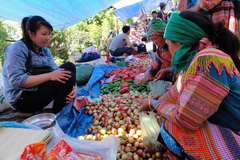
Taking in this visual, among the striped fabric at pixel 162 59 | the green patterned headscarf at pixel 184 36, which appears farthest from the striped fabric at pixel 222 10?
the green patterned headscarf at pixel 184 36

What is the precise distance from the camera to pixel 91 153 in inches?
46.7

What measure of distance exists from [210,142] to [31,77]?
190 cm

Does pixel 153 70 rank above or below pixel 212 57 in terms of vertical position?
below

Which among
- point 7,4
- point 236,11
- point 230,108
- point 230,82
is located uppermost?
point 7,4

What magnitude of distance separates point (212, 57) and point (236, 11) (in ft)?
5.50

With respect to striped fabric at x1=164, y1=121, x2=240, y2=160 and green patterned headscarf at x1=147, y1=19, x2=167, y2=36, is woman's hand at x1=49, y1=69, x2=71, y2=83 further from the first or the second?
striped fabric at x1=164, y1=121, x2=240, y2=160

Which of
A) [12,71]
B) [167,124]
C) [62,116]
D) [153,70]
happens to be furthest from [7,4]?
[167,124]

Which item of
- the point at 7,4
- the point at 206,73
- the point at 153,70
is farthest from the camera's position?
the point at 153,70

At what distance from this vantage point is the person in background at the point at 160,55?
221cm

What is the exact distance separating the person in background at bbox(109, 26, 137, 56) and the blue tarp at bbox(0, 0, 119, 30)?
1.98 m

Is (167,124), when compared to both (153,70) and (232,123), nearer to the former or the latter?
(232,123)

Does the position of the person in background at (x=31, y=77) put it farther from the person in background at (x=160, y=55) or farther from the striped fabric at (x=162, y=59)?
the striped fabric at (x=162, y=59)

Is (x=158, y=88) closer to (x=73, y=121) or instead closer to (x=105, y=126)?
(x=105, y=126)

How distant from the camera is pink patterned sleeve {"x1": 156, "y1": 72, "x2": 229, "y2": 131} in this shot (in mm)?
979
